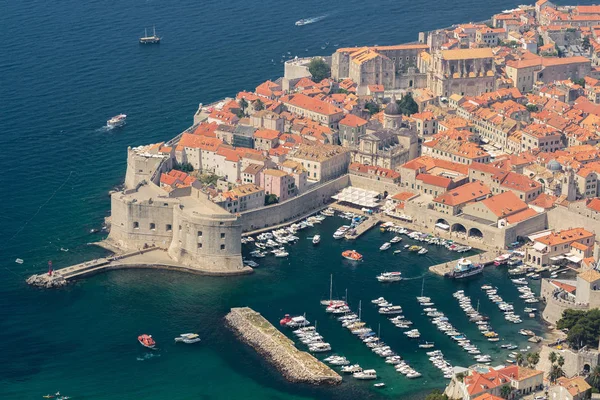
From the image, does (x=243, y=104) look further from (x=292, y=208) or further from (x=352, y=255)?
(x=352, y=255)

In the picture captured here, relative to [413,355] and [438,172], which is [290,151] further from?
[413,355]

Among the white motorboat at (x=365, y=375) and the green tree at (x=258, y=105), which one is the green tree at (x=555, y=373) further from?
the green tree at (x=258, y=105)

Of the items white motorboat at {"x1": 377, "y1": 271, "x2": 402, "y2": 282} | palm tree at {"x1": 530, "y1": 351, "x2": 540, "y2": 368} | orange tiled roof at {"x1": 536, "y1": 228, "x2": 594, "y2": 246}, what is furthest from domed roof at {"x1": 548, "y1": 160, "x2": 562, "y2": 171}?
palm tree at {"x1": 530, "y1": 351, "x2": 540, "y2": 368}

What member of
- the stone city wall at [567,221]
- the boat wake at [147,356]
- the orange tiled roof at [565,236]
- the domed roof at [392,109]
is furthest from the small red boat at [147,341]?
the domed roof at [392,109]

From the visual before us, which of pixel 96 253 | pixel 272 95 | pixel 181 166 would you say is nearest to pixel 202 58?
pixel 272 95

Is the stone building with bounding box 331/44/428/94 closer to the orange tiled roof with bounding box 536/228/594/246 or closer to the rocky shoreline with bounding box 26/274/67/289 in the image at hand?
the orange tiled roof with bounding box 536/228/594/246
